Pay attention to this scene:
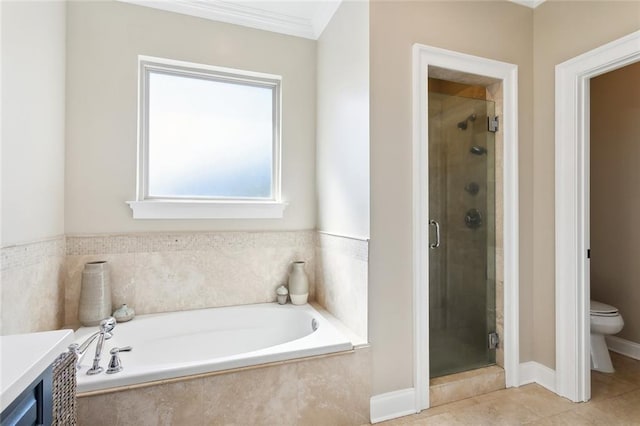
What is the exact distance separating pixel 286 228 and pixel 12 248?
1568mm

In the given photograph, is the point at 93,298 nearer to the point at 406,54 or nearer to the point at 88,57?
the point at 88,57

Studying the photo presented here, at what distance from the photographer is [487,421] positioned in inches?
70.2

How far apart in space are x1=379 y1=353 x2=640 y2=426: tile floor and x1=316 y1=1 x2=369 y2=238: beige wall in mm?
1136

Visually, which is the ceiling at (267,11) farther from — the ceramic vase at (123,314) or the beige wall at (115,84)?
the ceramic vase at (123,314)

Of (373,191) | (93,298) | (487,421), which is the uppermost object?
(373,191)

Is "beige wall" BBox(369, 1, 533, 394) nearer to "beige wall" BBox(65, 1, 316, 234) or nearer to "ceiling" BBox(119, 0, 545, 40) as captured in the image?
"ceiling" BBox(119, 0, 545, 40)

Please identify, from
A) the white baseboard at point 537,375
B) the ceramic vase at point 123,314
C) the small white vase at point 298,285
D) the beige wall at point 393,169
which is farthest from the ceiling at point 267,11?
the white baseboard at point 537,375

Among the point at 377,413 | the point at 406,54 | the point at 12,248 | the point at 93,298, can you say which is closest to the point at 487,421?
the point at 377,413

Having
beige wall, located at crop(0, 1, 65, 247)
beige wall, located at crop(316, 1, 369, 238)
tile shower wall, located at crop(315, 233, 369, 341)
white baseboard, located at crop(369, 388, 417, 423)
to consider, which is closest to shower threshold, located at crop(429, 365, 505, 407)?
white baseboard, located at crop(369, 388, 417, 423)

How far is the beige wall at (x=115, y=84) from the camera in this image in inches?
81.1

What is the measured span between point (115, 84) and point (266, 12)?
1177 millimetres

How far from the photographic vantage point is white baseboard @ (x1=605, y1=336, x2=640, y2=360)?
2.55 metres

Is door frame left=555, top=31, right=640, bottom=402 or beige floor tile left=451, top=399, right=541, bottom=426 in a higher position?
door frame left=555, top=31, right=640, bottom=402

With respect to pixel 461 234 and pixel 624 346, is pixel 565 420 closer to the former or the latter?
pixel 461 234
